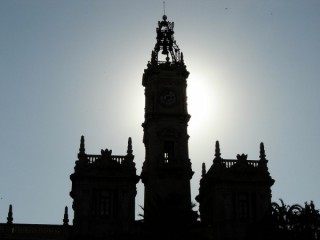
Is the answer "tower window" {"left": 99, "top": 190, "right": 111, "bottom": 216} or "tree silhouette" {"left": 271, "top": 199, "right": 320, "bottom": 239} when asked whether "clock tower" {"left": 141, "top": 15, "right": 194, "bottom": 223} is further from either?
"tree silhouette" {"left": 271, "top": 199, "right": 320, "bottom": 239}

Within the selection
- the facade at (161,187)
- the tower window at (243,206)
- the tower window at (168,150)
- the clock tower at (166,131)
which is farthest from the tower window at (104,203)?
the tower window at (243,206)

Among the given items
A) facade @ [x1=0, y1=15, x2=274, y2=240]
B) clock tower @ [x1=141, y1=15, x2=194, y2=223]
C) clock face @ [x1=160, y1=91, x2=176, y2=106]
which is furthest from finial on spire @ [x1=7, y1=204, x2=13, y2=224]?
clock face @ [x1=160, y1=91, x2=176, y2=106]

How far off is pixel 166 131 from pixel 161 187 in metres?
5.41

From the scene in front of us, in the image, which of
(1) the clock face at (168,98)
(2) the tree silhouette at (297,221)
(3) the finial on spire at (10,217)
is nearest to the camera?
(2) the tree silhouette at (297,221)

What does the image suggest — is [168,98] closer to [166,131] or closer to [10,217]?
[166,131]

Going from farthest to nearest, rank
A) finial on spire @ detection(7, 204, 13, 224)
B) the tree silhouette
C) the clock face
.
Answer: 1. the clock face
2. finial on spire @ detection(7, 204, 13, 224)
3. the tree silhouette

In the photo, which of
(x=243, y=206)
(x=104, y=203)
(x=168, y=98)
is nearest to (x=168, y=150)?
(x=168, y=98)

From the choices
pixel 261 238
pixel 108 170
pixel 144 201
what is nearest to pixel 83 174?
pixel 108 170

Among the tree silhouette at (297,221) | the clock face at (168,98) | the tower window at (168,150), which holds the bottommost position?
the tree silhouette at (297,221)

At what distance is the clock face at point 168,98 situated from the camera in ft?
211

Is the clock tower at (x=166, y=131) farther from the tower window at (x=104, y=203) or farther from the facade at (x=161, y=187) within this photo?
the tower window at (x=104, y=203)

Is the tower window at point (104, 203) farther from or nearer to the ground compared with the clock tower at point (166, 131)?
nearer to the ground

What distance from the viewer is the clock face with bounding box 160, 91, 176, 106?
6438 centimetres

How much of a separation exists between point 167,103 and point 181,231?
17.8 m
